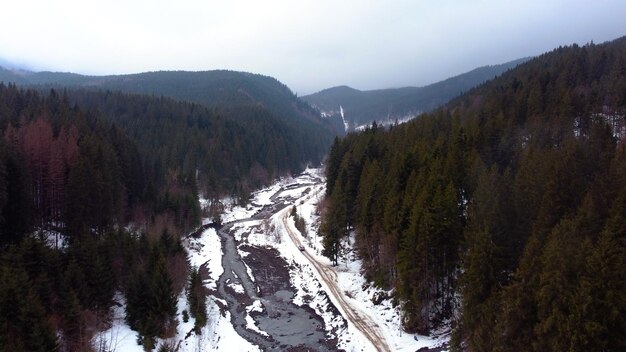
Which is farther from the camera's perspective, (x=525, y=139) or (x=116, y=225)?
(x=116, y=225)

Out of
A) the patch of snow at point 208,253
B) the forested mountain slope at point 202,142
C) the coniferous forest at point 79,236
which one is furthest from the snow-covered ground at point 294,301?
the forested mountain slope at point 202,142

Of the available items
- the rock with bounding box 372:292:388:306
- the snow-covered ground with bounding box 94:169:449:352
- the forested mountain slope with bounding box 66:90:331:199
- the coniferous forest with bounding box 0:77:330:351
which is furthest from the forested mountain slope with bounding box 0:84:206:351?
the forested mountain slope with bounding box 66:90:331:199

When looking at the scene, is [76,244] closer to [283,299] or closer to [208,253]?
[283,299]

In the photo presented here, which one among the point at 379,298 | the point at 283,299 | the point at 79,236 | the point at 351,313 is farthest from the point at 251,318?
the point at 79,236

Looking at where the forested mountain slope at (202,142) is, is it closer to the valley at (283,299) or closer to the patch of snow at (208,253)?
the patch of snow at (208,253)

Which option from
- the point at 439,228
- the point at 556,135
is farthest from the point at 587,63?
the point at 439,228

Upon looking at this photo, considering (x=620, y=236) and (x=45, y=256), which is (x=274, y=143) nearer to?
(x=45, y=256)
